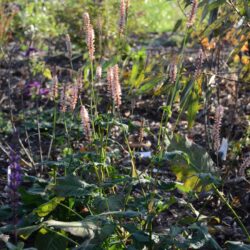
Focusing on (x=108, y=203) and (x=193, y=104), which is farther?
(x=193, y=104)

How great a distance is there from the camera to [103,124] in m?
2.43

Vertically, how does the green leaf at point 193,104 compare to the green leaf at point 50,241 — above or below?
above

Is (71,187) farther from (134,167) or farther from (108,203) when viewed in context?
(134,167)

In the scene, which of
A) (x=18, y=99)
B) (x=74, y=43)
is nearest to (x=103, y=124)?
(x=18, y=99)

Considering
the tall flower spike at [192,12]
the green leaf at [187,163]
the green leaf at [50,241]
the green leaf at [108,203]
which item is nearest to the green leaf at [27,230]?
the green leaf at [50,241]

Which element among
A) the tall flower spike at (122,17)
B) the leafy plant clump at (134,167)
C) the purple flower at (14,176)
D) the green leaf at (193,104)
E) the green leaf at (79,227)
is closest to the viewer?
the purple flower at (14,176)

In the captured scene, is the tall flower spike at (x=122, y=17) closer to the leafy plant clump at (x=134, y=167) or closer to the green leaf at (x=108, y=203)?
the leafy plant clump at (x=134, y=167)

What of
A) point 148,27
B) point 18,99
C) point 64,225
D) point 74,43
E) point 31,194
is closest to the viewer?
point 64,225

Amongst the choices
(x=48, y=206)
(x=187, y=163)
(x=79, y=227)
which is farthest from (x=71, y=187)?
(x=187, y=163)

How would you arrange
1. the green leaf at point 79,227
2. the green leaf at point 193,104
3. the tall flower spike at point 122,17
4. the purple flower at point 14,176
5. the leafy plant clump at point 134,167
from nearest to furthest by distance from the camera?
the purple flower at point 14,176
the green leaf at point 79,227
the leafy plant clump at point 134,167
the tall flower spike at point 122,17
the green leaf at point 193,104

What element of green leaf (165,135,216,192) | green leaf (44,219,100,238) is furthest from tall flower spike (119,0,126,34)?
green leaf (44,219,100,238)

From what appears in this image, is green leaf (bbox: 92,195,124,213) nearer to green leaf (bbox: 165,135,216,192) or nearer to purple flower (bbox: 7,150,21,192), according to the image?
green leaf (bbox: 165,135,216,192)

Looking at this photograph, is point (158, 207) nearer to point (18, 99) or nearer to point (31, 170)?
point (31, 170)

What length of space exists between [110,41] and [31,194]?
10.7 feet
